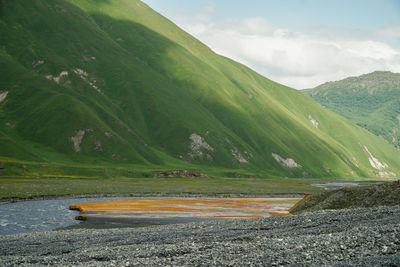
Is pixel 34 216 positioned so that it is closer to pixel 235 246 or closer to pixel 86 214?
pixel 86 214

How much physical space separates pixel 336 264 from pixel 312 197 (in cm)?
4003

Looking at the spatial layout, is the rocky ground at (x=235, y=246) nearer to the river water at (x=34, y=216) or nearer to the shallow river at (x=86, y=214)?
the river water at (x=34, y=216)

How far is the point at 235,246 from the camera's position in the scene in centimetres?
2247

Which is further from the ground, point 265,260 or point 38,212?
point 265,260

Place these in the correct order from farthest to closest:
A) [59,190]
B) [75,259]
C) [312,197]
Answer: [59,190]
[312,197]
[75,259]

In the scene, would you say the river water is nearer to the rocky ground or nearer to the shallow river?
the shallow river

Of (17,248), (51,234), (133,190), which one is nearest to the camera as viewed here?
(17,248)

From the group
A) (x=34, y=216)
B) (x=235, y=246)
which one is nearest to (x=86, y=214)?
(x=34, y=216)

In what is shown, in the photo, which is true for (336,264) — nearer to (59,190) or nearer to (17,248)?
(17,248)

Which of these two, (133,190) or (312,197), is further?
(133,190)

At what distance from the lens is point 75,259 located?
73.7 feet

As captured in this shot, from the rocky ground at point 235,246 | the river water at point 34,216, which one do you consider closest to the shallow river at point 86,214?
the river water at point 34,216

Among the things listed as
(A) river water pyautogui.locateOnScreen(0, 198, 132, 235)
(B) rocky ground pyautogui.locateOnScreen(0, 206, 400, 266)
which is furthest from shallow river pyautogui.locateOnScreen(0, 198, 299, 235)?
(B) rocky ground pyautogui.locateOnScreen(0, 206, 400, 266)

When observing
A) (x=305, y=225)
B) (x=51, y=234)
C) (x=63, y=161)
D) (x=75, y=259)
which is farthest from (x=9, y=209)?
(x=63, y=161)
